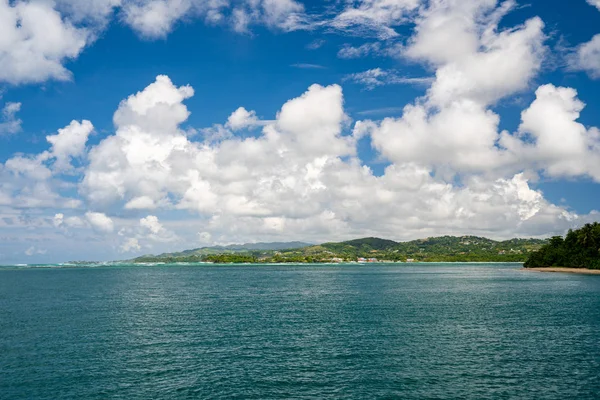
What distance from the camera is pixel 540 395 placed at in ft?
123

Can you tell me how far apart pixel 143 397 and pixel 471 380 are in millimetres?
29628

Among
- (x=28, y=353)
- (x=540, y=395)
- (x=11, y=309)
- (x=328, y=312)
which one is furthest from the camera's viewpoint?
(x=11, y=309)

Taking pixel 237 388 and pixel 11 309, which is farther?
pixel 11 309

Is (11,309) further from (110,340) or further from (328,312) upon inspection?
(328,312)

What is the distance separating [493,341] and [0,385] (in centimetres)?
5531

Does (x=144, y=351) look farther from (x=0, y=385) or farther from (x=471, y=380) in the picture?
(x=471, y=380)

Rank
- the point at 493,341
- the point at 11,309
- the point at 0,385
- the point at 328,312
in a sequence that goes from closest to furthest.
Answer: the point at 0,385
the point at 493,341
the point at 328,312
the point at 11,309

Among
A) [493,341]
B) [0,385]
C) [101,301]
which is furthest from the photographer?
[101,301]

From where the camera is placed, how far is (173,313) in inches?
3364

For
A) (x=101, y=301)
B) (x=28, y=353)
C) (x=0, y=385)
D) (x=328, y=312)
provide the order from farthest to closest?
(x=101, y=301)
(x=328, y=312)
(x=28, y=353)
(x=0, y=385)

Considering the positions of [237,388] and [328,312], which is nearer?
[237,388]

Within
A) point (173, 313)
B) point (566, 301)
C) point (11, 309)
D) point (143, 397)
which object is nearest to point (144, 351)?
point (143, 397)

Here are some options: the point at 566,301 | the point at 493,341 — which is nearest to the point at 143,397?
the point at 493,341

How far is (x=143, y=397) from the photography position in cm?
3797
